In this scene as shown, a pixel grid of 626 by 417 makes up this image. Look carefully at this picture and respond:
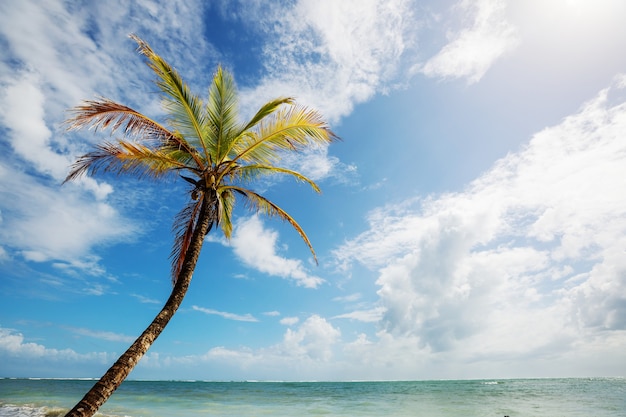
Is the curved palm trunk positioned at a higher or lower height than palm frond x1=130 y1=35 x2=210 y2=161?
lower

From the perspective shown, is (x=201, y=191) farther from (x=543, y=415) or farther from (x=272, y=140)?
(x=543, y=415)

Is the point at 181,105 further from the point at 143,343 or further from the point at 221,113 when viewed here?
the point at 143,343

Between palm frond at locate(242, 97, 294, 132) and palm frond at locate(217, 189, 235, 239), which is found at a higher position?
palm frond at locate(242, 97, 294, 132)

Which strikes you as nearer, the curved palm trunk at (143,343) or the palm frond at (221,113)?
the curved palm trunk at (143,343)

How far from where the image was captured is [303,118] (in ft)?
27.8

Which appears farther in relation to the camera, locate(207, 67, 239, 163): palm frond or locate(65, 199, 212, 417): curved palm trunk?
locate(207, 67, 239, 163): palm frond

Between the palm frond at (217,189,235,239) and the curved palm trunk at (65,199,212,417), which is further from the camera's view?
the palm frond at (217,189,235,239)

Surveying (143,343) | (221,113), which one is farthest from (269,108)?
(143,343)

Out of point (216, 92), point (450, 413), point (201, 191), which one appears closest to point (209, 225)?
point (201, 191)

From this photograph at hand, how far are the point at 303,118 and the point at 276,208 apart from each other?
2519 mm

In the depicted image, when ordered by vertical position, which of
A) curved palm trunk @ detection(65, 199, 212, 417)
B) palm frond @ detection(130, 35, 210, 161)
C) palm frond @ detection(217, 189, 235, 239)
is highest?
palm frond @ detection(130, 35, 210, 161)

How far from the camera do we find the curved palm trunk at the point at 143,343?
4.64m

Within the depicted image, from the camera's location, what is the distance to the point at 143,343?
5586 mm

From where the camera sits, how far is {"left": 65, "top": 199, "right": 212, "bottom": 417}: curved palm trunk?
464 centimetres
